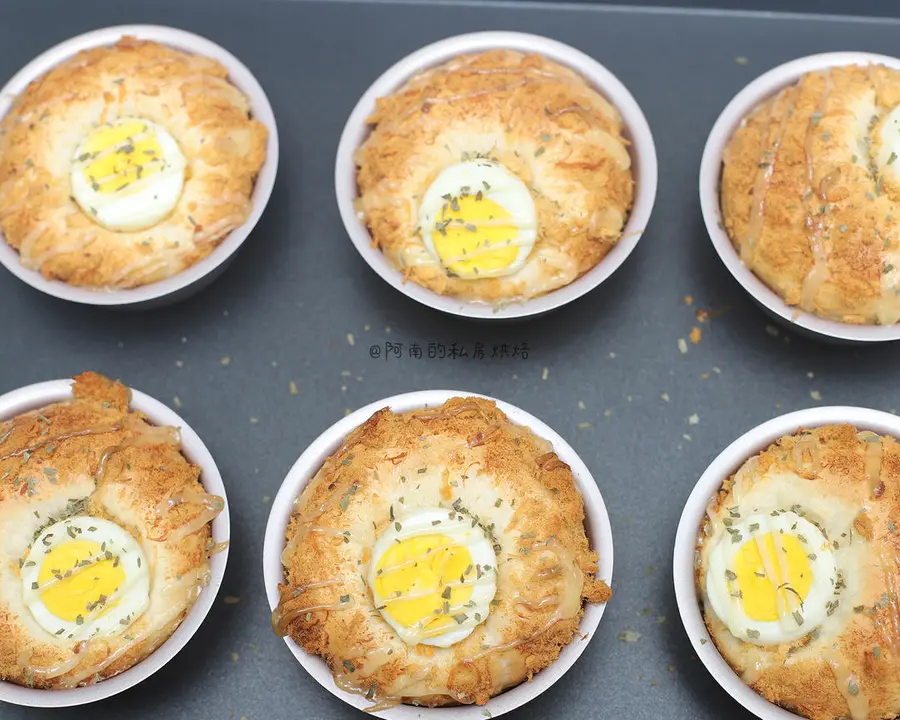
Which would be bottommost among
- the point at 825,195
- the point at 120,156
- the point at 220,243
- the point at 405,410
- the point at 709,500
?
the point at 709,500

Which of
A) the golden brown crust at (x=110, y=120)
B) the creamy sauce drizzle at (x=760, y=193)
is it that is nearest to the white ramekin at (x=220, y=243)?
the golden brown crust at (x=110, y=120)

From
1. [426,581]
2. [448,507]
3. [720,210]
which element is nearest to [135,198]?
[448,507]

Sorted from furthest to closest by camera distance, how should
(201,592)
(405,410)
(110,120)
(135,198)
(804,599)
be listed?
(110,120), (135,198), (405,410), (201,592), (804,599)

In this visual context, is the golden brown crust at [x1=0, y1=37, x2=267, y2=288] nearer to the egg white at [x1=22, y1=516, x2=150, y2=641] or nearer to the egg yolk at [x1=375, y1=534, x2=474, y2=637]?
the egg white at [x1=22, y1=516, x2=150, y2=641]

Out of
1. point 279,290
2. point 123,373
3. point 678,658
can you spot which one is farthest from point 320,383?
point 678,658

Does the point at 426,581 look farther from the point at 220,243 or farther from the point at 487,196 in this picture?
the point at 220,243

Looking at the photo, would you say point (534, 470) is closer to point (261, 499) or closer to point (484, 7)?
point (261, 499)
